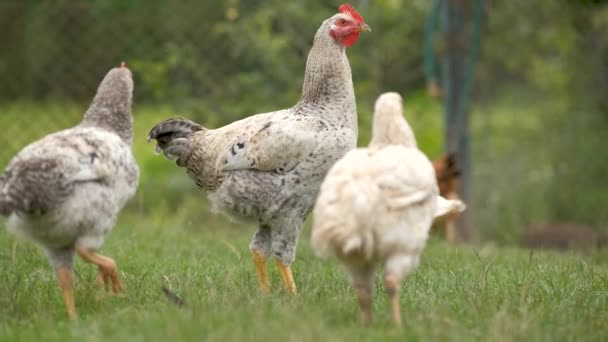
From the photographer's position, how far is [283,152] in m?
5.91

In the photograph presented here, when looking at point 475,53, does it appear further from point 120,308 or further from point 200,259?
point 120,308

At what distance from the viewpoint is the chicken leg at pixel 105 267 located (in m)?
5.01

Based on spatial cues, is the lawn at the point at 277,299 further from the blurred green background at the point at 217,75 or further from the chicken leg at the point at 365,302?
the blurred green background at the point at 217,75

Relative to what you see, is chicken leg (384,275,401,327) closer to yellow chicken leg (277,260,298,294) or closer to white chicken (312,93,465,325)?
white chicken (312,93,465,325)

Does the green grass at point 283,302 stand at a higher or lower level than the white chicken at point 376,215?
lower

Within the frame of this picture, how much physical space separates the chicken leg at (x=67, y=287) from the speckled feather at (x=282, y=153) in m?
1.34

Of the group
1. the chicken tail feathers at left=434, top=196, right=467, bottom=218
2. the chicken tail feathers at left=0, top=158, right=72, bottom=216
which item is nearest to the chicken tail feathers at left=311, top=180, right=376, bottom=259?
the chicken tail feathers at left=434, top=196, right=467, bottom=218

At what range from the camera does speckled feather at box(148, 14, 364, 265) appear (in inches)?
234

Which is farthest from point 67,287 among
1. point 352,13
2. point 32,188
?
point 352,13

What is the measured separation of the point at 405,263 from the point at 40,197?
186 cm

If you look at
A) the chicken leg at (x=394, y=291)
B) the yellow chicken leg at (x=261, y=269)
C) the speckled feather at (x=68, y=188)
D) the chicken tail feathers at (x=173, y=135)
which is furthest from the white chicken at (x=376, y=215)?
the chicken tail feathers at (x=173, y=135)

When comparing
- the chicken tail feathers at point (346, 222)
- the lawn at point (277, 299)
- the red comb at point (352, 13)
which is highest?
the red comb at point (352, 13)

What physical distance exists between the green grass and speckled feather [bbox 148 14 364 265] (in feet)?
1.52

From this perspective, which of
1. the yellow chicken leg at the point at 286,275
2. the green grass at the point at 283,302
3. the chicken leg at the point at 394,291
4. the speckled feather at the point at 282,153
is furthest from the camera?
the yellow chicken leg at the point at 286,275
